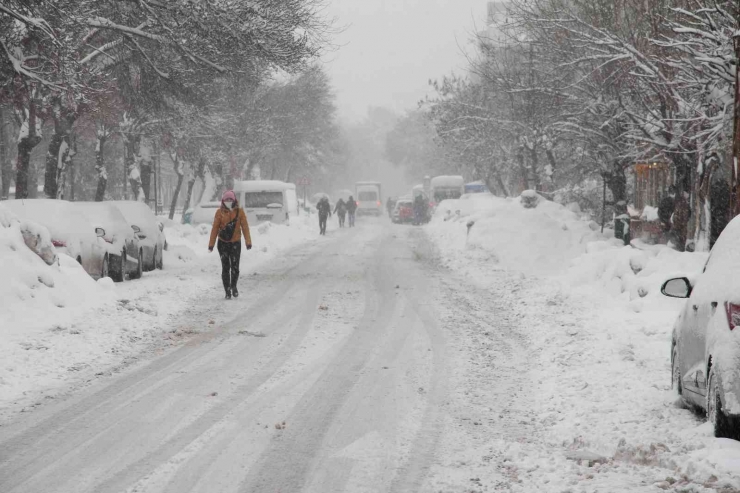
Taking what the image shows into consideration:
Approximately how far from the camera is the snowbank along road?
5.30m

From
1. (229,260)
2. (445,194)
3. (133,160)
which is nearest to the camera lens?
(229,260)

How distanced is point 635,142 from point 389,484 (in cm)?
1538

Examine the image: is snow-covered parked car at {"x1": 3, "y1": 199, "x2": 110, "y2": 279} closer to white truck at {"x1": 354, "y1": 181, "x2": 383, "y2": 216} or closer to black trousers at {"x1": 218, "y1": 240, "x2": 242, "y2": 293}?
black trousers at {"x1": 218, "y1": 240, "x2": 242, "y2": 293}

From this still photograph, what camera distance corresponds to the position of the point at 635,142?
19062 mm

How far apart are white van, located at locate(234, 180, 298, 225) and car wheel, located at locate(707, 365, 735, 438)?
3298 cm

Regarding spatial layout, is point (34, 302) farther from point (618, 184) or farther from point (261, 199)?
point (261, 199)

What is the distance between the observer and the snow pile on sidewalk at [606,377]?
5.27 m

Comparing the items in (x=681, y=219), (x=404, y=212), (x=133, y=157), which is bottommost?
(x=404, y=212)

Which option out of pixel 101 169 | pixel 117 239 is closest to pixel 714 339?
pixel 117 239

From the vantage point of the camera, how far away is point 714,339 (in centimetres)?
546

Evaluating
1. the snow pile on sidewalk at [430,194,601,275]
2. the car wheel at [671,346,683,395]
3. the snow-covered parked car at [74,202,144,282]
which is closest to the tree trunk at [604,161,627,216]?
the snow pile on sidewalk at [430,194,601,275]

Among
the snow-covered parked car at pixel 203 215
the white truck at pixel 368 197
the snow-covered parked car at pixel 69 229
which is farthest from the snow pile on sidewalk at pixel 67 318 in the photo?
the white truck at pixel 368 197

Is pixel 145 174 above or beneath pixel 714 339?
above

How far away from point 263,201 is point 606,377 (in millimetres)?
31310
